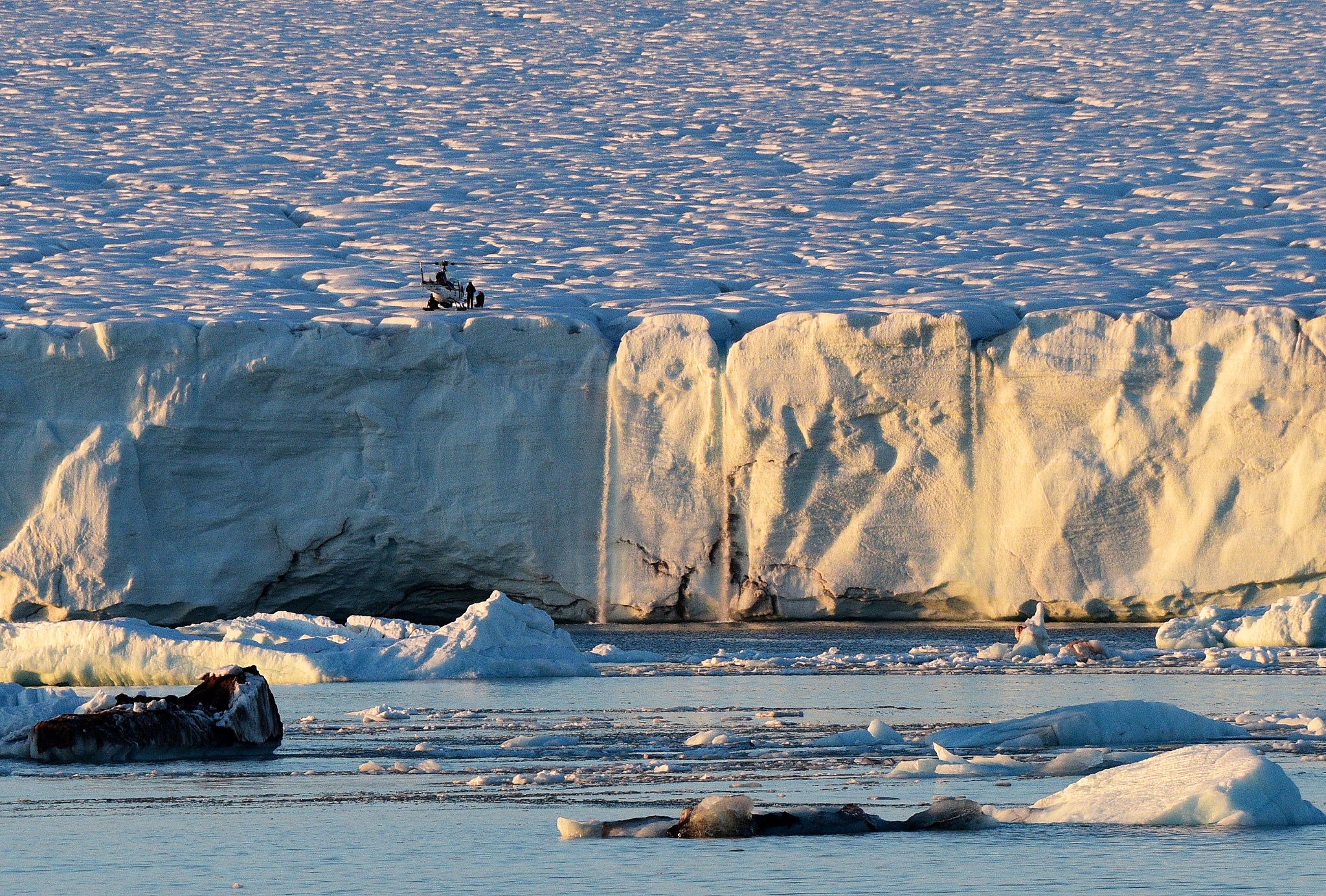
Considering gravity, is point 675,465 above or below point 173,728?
above

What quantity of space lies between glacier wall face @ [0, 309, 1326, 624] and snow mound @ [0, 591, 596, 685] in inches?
149

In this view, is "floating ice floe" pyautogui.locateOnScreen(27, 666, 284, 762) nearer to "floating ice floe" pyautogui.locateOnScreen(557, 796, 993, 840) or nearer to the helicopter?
"floating ice floe" pyautogui.locateOnScreen(557, 796, 993, 840)

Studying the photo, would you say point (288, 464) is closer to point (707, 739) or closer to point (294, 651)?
point (294, 651)

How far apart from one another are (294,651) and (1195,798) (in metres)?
8.21

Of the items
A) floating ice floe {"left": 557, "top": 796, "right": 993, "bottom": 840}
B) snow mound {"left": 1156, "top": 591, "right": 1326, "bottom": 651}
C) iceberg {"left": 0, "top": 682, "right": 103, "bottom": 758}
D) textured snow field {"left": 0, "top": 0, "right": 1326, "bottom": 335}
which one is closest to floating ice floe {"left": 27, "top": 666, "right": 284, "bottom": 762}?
iceberg {"left": 0, "top": 682, "right": 103, "bottom": 758}

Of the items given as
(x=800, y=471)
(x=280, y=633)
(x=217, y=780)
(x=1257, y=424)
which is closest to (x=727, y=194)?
(x=800, y=471)

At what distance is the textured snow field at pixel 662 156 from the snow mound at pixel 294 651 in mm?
5305

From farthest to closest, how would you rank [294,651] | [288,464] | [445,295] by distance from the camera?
[445,295]
[288,464]
[294,651]

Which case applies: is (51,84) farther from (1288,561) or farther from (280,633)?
(1288,561)

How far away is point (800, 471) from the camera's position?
18.1 metres

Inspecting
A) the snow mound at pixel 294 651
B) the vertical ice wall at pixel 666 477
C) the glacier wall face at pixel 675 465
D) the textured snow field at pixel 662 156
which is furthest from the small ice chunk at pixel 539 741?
the textured snow field at pixel 662 156

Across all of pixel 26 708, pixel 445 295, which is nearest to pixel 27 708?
pixel 26 708

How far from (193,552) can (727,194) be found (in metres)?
8.96

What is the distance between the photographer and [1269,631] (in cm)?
1495
